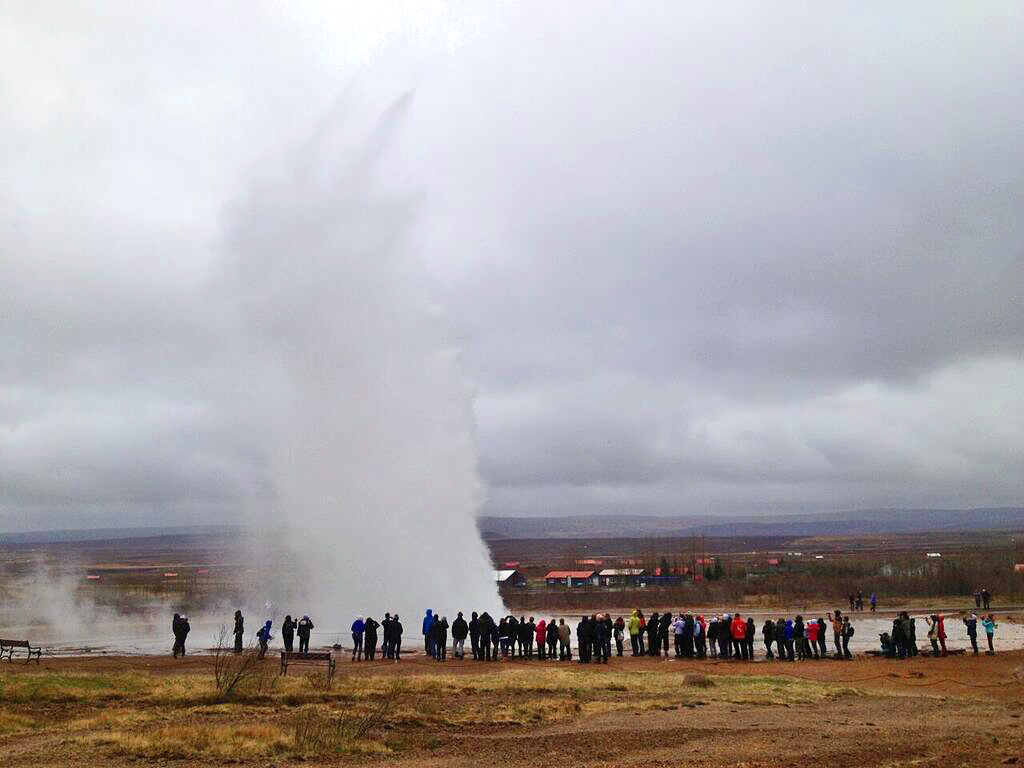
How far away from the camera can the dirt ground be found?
11516 millimetres

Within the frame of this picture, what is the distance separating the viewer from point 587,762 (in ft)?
36.6

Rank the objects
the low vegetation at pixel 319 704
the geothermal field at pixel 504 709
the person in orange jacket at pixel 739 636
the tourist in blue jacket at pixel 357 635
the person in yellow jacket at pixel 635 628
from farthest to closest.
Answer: the person in yellow jacket at pixel 635 628 < the person in orange jacket at pixel 739 636 < the tourist in blue jacket at pixel 357 635 < the low vegetation at pixel 319 704 < the geothermal field at pixel 504 709

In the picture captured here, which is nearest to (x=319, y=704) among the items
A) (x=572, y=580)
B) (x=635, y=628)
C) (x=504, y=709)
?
(x=504, y=709)

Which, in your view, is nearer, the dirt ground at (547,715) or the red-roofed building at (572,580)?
the dirt ground at (547,715)

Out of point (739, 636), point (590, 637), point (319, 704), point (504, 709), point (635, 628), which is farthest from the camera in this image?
point (635, 628)

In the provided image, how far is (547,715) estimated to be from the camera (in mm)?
14836

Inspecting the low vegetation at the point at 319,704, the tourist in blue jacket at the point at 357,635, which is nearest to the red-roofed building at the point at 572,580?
the tourist in blue jacket at the point at 357,635

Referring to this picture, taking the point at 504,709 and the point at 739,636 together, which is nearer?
the point at 504,709

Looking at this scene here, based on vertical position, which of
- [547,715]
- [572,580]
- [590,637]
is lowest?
[547,715]

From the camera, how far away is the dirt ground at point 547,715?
11516 millimetres

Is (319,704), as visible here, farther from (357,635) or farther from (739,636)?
(739,636)

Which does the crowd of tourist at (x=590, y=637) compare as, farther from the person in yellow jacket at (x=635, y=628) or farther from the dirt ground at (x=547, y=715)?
the dirt ground at (x=547, y=715)

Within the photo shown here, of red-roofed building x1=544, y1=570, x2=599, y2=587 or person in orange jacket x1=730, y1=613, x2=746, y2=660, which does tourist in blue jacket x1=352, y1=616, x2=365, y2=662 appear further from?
red-roofed building x1=544, y1=570, x2=599, y2=587

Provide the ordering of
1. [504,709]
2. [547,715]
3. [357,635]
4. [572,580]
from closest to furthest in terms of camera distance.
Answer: [547,715], [504,709], [357,635], [572,580]
